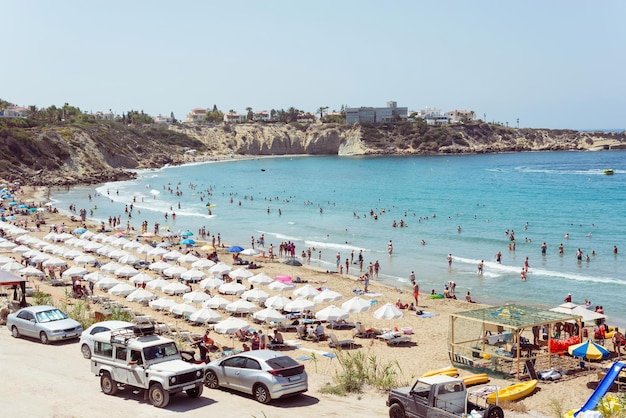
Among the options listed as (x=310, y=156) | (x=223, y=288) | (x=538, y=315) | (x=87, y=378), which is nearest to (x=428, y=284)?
(x=223, y=288)

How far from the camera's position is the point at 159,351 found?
11664mm

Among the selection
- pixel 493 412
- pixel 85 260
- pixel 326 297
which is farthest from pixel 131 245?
pixel 493 412

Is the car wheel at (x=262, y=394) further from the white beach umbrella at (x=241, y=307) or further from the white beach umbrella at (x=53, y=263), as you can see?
the white beach umbrella at (x=53, y=263)

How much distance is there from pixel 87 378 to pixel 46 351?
304cm

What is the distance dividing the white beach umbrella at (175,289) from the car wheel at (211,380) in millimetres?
14487

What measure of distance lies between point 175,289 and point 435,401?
18070 millimetres

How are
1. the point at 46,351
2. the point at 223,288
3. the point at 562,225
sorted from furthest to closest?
1. the point at 562,225
2. the point at 223,288
3. the point at 46,351

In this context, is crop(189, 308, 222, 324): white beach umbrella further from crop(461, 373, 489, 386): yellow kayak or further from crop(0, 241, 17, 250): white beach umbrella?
crop(0, 241, 17, 250): white beach umbrella

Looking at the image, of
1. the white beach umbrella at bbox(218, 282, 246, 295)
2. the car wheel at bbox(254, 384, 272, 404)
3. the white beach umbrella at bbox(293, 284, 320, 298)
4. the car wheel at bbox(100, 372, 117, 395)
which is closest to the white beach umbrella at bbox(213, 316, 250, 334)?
the white beach umbrella at bbox(293, 284, 320, 298)

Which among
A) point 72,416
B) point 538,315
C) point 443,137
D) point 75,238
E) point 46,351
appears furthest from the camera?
point 443,137

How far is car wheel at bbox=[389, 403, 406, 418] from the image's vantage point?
422 inches

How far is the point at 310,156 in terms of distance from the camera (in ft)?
606

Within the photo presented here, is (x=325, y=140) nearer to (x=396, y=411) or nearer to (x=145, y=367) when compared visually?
(x=145, y=367)

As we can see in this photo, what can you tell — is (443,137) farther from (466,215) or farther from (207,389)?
(207,389)
